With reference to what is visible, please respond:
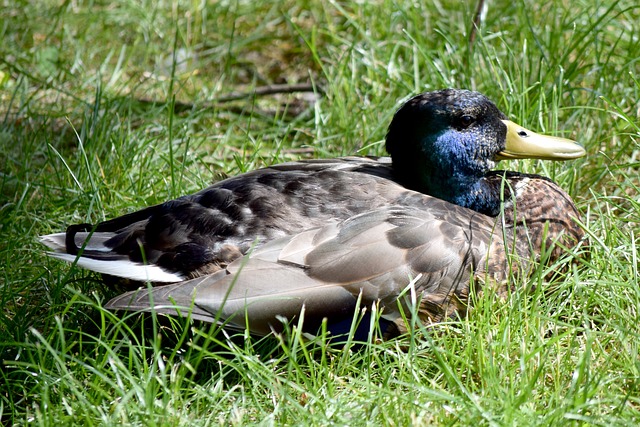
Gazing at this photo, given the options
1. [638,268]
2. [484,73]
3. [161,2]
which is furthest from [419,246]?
[161,2]

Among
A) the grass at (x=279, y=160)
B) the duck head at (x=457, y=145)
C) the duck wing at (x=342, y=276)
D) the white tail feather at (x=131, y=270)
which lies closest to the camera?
the grass at (x=279, y=160)

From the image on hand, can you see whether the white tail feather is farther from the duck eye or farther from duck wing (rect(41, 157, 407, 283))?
the duck eye

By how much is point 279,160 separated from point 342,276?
1.31 meters

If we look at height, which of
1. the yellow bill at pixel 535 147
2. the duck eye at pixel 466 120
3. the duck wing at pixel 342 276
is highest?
the duck eye at pixel 466 120

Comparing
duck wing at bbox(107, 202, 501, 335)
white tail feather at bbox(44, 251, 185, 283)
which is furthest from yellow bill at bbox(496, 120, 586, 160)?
white tail feather at bbox(44, 251, 185, 283)

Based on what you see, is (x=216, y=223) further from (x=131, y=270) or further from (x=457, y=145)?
(x=457, y=145)

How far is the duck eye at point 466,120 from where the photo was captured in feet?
11.6

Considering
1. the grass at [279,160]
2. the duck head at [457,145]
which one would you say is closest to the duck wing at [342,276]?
the grass at [279,160]

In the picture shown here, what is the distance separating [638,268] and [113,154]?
2.36 metres

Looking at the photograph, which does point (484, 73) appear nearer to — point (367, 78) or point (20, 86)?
point (367, 78)

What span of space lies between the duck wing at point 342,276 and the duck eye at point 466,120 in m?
0.44

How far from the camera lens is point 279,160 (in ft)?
14.0

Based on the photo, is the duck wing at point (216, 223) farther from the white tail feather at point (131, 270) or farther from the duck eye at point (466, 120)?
the duck eye at point (466, 120)

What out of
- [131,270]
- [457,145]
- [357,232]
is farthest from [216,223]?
[457,145]
